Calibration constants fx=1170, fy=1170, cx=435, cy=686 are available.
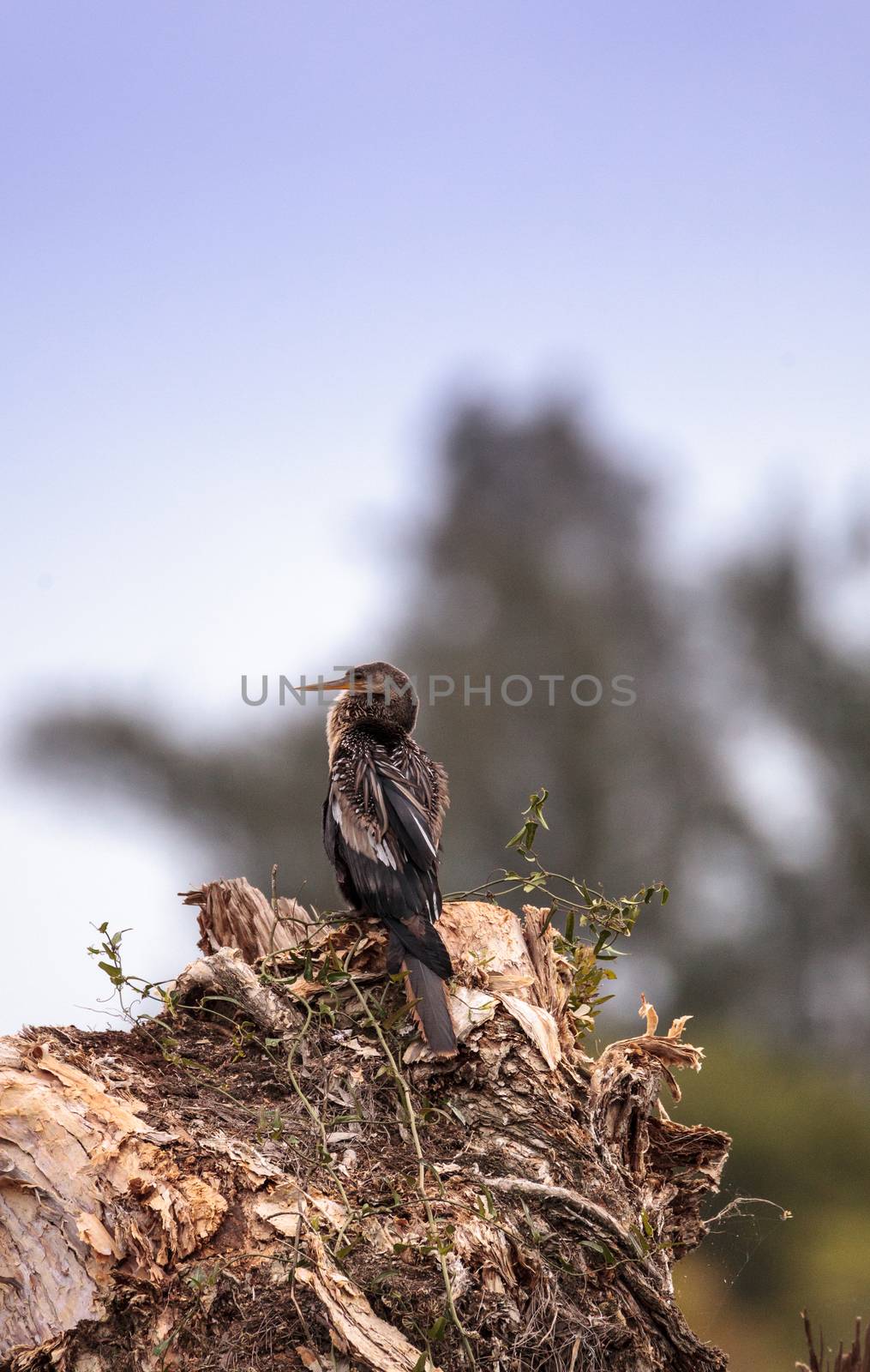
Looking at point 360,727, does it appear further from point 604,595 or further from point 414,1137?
point 604,595

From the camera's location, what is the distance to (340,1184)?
2.87 m

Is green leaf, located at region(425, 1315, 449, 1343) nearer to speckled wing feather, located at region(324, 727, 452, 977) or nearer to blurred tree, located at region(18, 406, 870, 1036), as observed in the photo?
speckled wing feather, located at region(324, 727, 452, 977)

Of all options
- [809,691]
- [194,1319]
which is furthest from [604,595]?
[194,1319]

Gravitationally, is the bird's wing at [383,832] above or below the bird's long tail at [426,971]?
above

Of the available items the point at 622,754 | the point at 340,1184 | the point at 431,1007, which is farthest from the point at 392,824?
the point at 622,754

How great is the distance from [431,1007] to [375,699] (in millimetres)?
1423

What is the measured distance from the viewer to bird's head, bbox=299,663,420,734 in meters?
4.45

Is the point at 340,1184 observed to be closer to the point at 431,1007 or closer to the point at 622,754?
the point at 431,1007

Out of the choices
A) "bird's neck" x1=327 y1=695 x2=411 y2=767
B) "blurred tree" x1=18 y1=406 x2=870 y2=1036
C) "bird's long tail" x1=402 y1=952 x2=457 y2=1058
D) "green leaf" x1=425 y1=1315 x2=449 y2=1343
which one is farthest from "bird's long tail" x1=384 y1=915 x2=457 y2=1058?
"blurred tree" x1=18 y1=406 x2=870 y2=1036

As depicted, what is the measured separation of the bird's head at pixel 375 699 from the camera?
14.6ft

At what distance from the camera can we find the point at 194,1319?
265cm

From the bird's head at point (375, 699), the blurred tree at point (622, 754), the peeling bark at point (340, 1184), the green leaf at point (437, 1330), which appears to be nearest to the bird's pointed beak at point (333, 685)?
the bird's head at point (375, 699)

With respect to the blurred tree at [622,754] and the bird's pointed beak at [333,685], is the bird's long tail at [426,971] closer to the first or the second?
the bird's pointed beak at [333,685]

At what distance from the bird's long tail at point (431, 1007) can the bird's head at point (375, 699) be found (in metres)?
1.14
